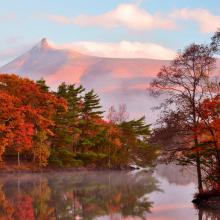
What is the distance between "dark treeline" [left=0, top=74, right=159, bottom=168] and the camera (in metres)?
57.5

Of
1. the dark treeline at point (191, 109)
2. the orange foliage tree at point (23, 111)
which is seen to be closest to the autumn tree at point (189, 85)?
the dark treeline at point (191, 109)

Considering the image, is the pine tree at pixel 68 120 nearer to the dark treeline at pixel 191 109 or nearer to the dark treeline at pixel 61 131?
the dark treeline at pixel 61 131

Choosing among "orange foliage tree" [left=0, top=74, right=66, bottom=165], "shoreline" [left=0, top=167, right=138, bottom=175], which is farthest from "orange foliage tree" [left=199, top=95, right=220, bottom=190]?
"shoreline" [left=0, top=167, right=138, bottom=175]

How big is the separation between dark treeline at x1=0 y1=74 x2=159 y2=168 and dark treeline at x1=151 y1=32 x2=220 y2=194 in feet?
99.3

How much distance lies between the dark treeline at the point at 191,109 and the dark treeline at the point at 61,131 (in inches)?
1191

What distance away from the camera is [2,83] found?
62.5 meters

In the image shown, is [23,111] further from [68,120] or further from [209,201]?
[209,201]

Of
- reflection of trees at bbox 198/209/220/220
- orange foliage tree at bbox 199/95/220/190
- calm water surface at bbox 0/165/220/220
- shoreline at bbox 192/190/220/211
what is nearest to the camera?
reflection of trees at bbox 198/209/220/220

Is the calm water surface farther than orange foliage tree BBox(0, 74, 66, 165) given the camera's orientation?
No

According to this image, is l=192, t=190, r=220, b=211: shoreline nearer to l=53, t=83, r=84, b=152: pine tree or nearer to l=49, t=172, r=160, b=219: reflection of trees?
l=49, t=172, r=160, b=219: reflection of trees

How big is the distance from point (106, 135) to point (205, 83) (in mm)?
45334

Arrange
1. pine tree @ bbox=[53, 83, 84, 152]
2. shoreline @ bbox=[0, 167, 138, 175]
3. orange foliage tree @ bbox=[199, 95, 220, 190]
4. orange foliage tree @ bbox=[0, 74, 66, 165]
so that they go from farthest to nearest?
pine tree @ bbox=[53, 83, 84, 152] < shoreline @ bbox=[0, 167, 138, 175] < orange foliage tree @ bbox=[0, 74, 66, 165] < orange foliage tree @ bbox=[199, 95, 220, 190]

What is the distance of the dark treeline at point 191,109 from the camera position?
86.7 ft

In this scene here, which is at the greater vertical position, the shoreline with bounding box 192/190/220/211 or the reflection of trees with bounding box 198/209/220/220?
the shoreline with bounding box 192/190/220/211
